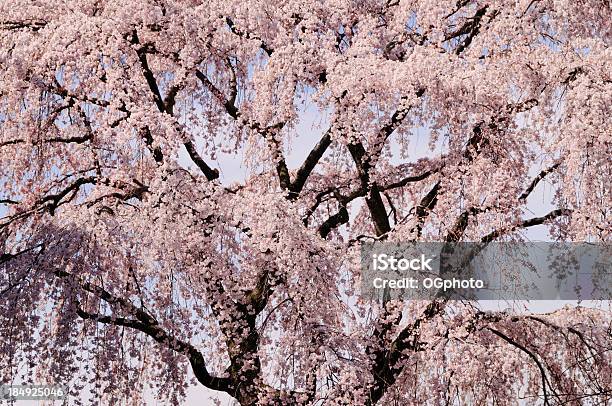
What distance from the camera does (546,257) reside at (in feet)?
31.2

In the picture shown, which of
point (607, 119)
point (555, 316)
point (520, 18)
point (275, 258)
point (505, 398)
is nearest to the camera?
point (607, 119)

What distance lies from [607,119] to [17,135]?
6.72 metres

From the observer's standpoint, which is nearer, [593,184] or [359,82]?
[593,184]

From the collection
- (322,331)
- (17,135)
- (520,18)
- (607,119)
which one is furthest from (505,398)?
(17,135)

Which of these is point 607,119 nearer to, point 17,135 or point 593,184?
point 593,184

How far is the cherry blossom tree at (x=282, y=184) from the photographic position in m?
8.37

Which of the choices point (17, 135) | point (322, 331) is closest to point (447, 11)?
point (322, 331)

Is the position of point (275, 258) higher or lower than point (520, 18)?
lower

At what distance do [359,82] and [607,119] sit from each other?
2.48 m

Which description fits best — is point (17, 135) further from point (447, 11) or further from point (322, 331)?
point (447, 11)

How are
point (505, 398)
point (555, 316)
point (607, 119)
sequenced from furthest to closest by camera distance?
point (555, 316)
point (505, 398)
point (607, 119)

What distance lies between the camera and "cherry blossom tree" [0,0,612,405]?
8.37 metres

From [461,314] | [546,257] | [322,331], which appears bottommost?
[322,331]

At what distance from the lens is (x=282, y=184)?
10508 millimetres
